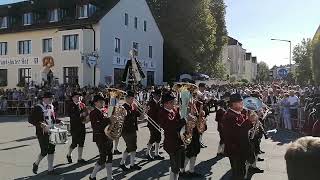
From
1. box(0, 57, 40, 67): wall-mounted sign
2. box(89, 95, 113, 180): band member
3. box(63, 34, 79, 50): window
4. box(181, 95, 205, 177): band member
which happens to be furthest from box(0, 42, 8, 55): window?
box(89, 95, 113, 180): band member

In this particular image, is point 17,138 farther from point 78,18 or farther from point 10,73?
point 10,73

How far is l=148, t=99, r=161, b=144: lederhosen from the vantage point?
40.9 ft

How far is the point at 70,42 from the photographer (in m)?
37.5

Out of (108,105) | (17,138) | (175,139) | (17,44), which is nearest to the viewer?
(175,139)

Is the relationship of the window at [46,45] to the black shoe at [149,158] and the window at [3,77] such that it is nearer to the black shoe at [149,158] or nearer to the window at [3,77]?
the window at [3,77]

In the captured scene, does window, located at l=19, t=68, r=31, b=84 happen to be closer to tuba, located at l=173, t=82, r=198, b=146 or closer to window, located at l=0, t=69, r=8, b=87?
window, located at l=0, t=69, r=8, b=87

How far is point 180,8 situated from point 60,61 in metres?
14.8

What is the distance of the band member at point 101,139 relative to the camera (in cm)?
913

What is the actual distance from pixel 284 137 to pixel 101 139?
30.9 ft

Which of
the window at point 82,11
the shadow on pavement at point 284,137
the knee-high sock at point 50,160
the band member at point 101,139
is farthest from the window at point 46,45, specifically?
the band member at point 101,139

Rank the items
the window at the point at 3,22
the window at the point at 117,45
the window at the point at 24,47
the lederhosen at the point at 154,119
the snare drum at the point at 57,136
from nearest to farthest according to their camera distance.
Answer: the snare drum at the point at 57,136
the lederhosen at the point at 154,119
the window at the point at 117,45
the window at the point at 24,47
the window at the point at 3,22

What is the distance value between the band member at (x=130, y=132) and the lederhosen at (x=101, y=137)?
128 cm

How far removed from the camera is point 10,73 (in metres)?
41.6

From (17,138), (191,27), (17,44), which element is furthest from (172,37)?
(17,138)
